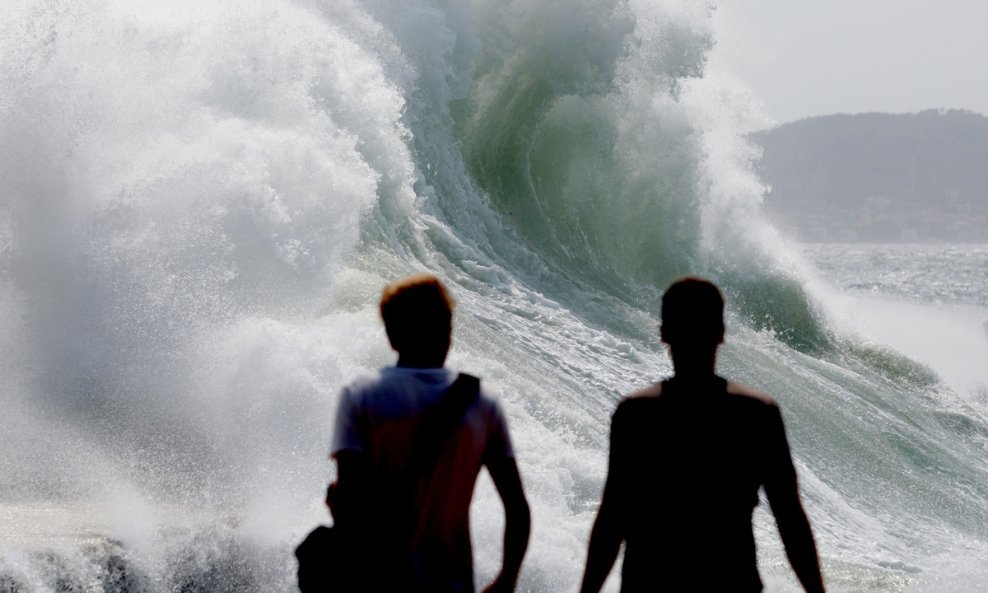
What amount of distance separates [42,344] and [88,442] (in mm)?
1020

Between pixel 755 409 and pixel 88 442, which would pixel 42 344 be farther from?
pixel 755 409

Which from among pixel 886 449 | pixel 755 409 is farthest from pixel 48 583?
pixel 886 449

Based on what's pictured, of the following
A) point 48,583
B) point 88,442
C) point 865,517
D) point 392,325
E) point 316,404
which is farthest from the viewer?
point 865,517

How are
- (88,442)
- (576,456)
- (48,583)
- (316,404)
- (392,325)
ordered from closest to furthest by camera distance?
(392,325) → (48,583) → (88,442) → (316,404) → (576,456)

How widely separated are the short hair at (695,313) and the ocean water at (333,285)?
309 cm

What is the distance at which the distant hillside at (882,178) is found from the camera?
145125 mm

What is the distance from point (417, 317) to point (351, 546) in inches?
17.9

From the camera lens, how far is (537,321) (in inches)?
444

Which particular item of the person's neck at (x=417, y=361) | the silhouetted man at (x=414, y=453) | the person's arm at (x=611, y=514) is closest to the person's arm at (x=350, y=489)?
the silhouetted man at (x=414, y=453)

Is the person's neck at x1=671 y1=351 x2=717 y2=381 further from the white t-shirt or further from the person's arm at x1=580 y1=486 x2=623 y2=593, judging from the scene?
the white t-shirt

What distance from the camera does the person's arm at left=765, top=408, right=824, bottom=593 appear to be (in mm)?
2441

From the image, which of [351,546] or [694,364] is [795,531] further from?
[351,546]

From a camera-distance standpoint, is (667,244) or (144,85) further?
(667,244)

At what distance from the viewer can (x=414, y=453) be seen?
2273 millimetres
